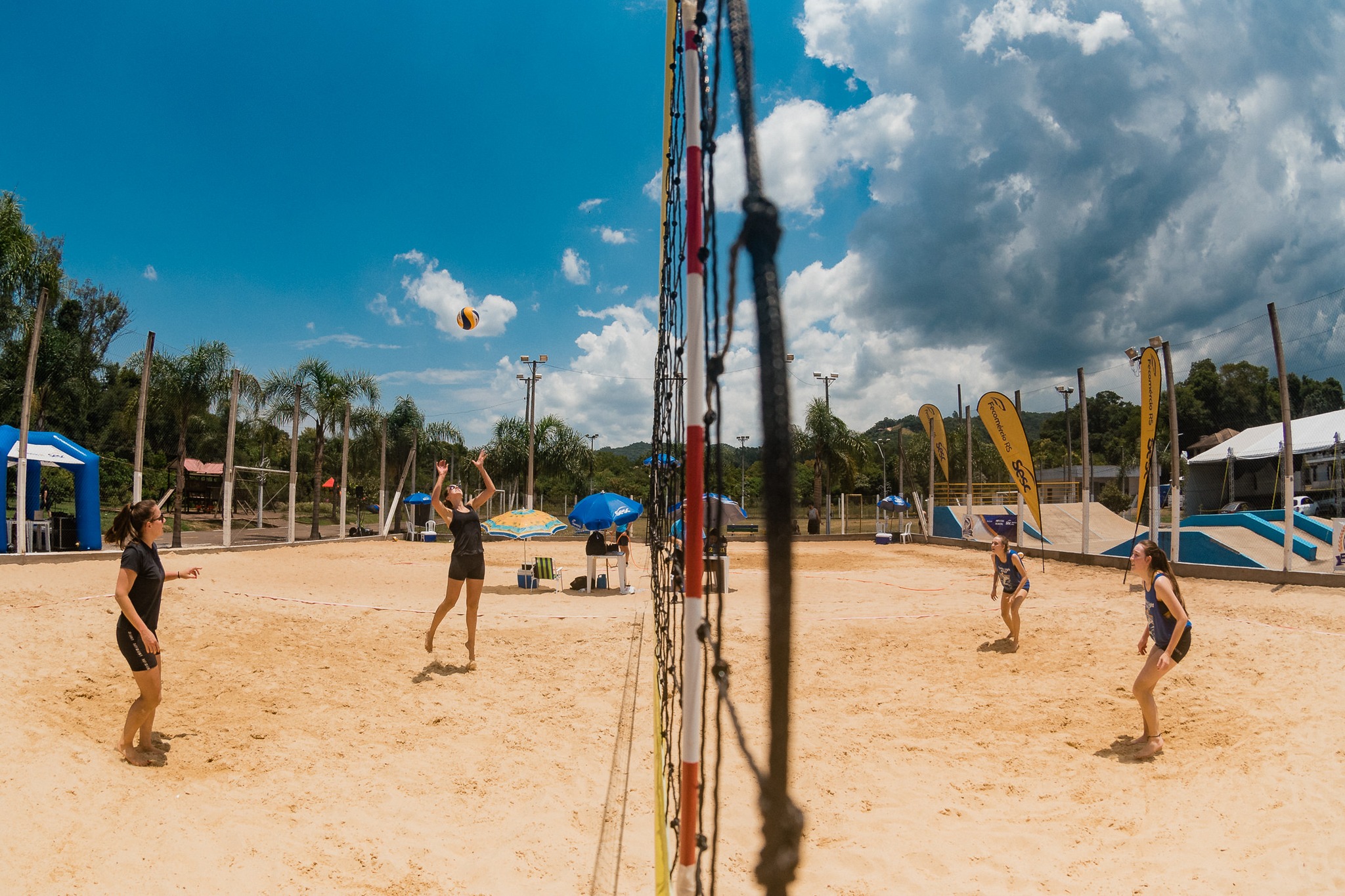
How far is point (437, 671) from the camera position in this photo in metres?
6.25

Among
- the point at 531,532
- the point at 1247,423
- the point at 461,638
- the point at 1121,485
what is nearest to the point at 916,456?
the point at 1121,485

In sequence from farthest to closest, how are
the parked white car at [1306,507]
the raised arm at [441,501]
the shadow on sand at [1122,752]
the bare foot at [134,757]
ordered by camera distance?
the parked white car at [1306,507] < the raised arm at [441,501] < the shadow on sand at [1122,752] < the bare foot at [134,757]

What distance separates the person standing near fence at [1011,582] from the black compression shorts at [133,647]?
703 centimetres

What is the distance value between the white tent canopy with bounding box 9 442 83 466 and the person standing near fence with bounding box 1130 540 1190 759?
59.4 ft

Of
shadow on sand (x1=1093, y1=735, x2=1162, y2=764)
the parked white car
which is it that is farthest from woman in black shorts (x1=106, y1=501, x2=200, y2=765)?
the parked white car

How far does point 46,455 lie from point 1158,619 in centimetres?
1861

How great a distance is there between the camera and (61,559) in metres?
12.5

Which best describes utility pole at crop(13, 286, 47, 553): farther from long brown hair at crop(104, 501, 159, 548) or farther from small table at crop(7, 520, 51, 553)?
long brown hair at crop(104, 501, 159, 548)

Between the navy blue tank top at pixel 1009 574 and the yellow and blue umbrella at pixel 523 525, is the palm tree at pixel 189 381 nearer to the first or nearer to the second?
the yellow and blue umbrella at pixel 523 525

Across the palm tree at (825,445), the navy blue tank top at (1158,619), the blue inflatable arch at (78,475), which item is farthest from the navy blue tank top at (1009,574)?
the palm tree at (825,445)

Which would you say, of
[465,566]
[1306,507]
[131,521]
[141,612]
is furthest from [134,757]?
[1306,507]

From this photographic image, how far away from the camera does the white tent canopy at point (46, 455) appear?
44.7 feet

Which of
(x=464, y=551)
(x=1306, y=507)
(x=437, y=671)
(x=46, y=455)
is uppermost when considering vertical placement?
(x=46, y=455)

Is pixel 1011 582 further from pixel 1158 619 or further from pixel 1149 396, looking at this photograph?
pixel 1149 396
